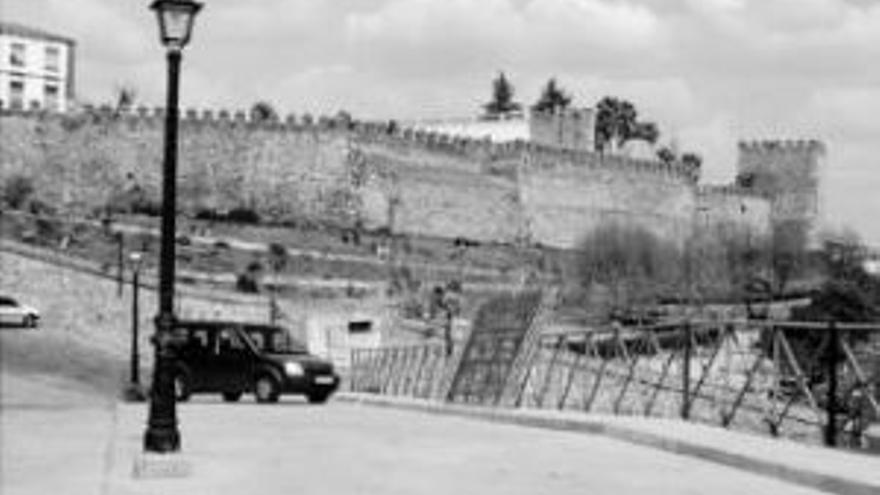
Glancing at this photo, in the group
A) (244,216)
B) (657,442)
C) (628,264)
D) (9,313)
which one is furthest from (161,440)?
(628,264)

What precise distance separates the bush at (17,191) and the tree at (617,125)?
44.1 meters

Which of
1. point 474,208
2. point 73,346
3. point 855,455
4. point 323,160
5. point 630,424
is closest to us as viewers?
point 855,455

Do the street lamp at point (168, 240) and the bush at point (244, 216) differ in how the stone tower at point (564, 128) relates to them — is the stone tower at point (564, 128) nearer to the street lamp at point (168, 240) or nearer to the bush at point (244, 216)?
the bush at point (244, 216)

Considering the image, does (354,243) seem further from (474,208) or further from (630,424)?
(630,424)

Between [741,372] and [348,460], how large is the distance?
466 centimetres

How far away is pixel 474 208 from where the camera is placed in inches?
2771

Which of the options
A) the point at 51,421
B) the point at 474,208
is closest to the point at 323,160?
the point at 474,208

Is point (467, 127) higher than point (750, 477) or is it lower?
higher

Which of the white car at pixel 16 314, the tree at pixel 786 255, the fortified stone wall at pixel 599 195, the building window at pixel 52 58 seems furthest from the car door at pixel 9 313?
the building window at pixel 52 58

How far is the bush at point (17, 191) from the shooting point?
58969 millimetres

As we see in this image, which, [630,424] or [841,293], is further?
[841,293]

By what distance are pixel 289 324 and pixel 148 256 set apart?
629 centimetres

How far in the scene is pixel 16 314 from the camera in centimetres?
4731

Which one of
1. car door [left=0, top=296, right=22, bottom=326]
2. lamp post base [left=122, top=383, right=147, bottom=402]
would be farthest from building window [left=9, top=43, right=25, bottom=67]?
lamp post base [left=122, top=383, right=147, bottom=402]
